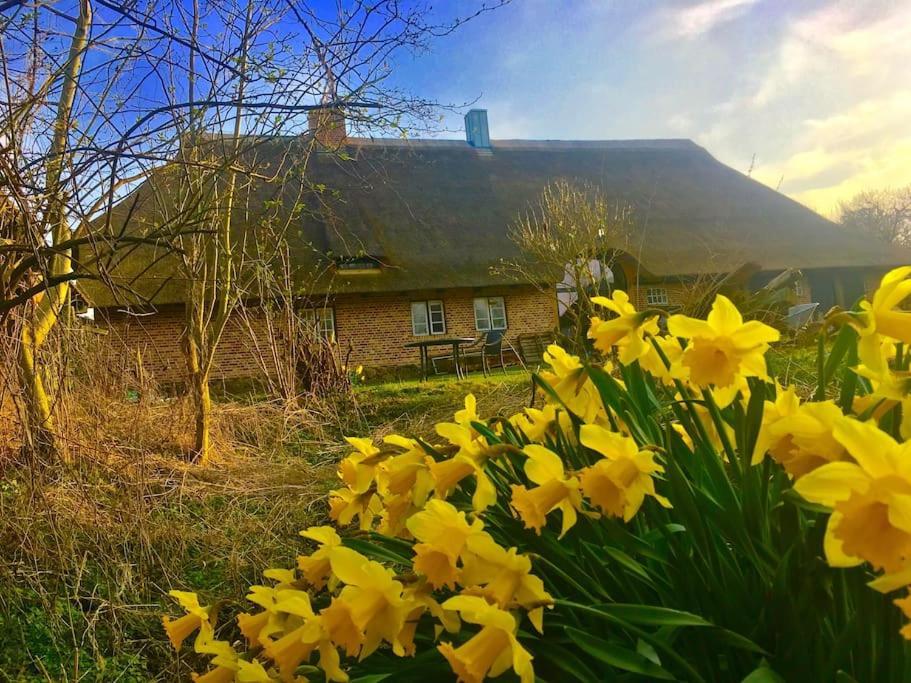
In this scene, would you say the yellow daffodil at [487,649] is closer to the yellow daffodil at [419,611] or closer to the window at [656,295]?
the yellow daffodil at [419,611]

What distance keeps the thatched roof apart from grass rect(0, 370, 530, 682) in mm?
9178

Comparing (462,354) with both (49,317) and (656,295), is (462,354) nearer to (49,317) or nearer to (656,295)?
(656,295)

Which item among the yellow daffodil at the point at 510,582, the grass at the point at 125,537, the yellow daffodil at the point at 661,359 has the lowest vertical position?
the grass at the point at 125,537

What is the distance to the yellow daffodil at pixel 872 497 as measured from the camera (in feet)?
1.82

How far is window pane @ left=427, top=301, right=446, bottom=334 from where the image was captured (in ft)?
51.9

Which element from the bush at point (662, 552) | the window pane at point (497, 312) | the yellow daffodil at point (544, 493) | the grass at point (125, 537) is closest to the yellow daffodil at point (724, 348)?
the bush at point (662, 552)

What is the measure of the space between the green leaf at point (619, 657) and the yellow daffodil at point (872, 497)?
0.96 feet

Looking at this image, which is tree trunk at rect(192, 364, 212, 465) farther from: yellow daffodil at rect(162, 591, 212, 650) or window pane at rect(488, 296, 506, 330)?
window pane at rect(488, 296, 506, 330)

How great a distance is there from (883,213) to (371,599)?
38.1 meters

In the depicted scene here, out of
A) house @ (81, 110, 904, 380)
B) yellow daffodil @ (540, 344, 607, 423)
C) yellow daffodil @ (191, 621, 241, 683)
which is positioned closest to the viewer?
yellow daffodil @ (191, 621, 241, 683)

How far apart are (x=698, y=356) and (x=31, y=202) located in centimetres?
257

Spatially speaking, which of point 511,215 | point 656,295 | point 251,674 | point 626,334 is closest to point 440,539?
point 251,674

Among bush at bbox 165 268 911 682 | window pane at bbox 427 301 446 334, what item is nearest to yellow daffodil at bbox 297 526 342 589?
bush at bbox 165 268 911 682

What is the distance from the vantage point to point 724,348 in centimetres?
85
